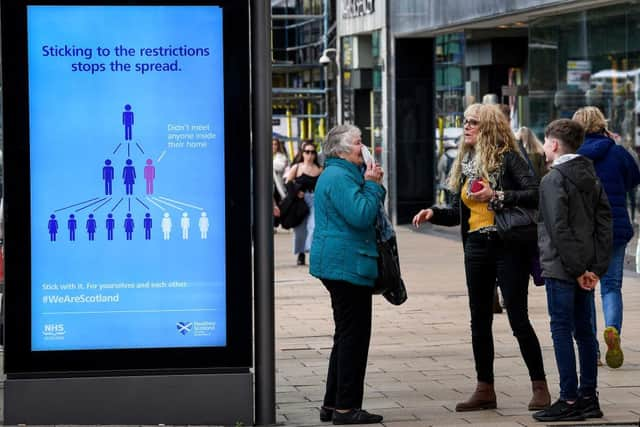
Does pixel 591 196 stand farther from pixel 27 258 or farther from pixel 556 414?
pixel 27 258

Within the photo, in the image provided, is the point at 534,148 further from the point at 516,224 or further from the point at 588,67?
the point at 588,67

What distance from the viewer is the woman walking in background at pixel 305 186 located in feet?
59.1

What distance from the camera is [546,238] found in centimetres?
788

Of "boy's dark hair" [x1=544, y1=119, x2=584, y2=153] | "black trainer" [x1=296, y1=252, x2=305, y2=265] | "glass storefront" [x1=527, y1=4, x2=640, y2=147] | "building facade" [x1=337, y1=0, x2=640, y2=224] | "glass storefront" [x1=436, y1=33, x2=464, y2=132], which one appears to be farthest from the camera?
"glass storefront" [x1=436, y1=33, x2=464, y2=132]

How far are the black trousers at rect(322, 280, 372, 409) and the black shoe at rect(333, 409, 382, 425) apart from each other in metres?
0.04

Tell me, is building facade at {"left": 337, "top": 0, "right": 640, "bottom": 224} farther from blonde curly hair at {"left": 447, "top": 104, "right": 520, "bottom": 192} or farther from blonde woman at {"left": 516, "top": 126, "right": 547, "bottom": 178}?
blonde curly hair at {"left": 447, "top": 104, "right": 520, "bottom": 192}

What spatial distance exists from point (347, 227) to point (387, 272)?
34 cm

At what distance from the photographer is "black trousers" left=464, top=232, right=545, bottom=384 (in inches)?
319

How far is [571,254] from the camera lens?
7746mm

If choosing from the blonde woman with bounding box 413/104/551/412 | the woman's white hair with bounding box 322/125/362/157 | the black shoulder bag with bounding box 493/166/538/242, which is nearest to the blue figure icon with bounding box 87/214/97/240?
the woman's white hair with bounding box 322/125/362/157

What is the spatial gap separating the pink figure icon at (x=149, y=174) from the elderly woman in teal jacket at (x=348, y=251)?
35.5 inches

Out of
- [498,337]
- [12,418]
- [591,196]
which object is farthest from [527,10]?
[12,418]

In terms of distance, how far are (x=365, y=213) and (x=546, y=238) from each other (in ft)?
3.33

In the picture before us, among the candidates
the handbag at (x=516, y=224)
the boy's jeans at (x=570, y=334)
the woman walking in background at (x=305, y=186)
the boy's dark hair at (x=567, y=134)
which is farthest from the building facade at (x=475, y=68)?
the boy's jeans at (x=570, y=334)
